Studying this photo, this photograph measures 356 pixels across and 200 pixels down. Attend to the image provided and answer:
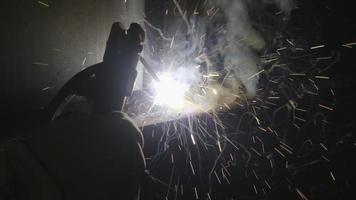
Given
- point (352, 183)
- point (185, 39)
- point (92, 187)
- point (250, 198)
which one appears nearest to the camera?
point (92, 187)

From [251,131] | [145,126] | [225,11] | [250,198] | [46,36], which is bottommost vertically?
[250,198]

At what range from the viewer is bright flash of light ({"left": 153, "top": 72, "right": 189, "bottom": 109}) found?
11.8ft

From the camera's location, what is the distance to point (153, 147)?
9.46 ft

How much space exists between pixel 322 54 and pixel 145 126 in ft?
12.7

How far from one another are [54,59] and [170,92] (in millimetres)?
1806

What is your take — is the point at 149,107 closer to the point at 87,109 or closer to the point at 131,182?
the point at 87,109

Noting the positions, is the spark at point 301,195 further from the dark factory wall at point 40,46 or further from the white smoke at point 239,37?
the dark factory wall at point 40,46

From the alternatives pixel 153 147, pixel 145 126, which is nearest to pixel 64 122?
pixel 145 126

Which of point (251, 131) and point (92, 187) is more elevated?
point (92, 187)

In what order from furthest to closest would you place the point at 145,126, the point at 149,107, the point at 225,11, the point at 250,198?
the point at 225,11 → the point at 250,198 → the point at 149,107 → the point at 145,126

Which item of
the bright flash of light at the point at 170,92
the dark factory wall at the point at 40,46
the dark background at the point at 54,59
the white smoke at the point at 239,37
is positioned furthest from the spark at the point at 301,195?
the dark factory wall at the point at 40,46

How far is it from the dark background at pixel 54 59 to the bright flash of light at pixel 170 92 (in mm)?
862

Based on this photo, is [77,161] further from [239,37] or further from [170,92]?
[239,37]

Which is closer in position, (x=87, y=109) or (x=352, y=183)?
(x=87, y=109)
